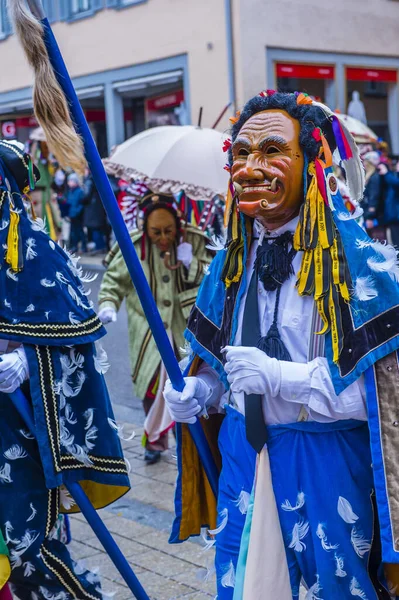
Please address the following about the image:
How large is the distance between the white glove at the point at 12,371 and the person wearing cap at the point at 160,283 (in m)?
2.31

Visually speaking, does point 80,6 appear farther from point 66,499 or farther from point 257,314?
point 257,314

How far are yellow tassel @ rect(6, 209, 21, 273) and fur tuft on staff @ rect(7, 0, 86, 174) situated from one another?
75 cm

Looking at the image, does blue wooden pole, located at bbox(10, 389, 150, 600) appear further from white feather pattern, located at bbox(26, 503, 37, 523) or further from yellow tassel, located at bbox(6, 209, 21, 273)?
yellow tassel, located at bbox(6, 209, 21, 273)

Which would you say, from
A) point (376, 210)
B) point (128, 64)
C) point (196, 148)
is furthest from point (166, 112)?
point (196, 148)

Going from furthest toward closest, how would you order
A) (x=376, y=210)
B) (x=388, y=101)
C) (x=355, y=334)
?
(x=388, y=101) → (x=376, y=210) → (x=355, y=334)

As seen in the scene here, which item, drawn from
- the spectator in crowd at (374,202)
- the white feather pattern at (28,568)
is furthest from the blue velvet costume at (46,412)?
the spectator in crowd at (374,202)

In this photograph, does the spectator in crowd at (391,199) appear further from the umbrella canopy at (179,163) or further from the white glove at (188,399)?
the white glove at (188,399)

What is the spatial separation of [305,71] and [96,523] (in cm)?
1517

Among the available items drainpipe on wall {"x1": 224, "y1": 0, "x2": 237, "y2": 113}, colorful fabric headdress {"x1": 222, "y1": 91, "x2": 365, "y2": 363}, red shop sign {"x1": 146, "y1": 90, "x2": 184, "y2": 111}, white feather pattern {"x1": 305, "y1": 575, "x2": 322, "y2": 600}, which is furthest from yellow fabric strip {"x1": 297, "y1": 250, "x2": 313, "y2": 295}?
red shop sign {"x1": 146, "y1": 90, "x2": 184, "y2": 111}

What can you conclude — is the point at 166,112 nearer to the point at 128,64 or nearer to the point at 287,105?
the point at 128,64

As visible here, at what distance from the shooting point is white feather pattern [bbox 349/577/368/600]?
2684 millimetres

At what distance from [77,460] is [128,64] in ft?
50.7

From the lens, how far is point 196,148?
5824mm

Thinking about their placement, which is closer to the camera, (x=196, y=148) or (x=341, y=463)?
(x=341, y=463)
